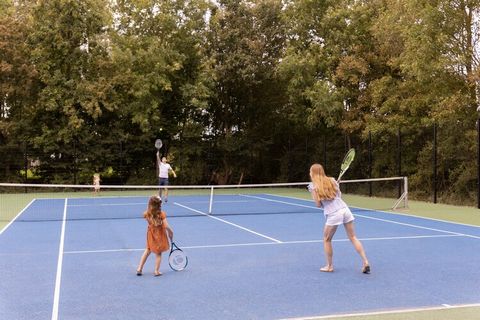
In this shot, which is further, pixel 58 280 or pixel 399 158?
pixel 399 158

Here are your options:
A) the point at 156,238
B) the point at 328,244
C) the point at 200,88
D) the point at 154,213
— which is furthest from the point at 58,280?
the point at 200,88

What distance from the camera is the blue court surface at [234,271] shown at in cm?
587

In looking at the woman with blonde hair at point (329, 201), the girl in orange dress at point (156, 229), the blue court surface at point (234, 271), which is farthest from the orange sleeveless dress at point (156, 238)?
the woman with blonde hair at point (329, 201)

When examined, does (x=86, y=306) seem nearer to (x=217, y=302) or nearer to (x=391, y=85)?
(x=217, y=302)

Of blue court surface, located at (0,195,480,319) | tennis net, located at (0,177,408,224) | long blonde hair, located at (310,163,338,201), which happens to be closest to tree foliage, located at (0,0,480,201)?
tennis net, located at (0,177,408,224)

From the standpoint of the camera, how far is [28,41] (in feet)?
87.4

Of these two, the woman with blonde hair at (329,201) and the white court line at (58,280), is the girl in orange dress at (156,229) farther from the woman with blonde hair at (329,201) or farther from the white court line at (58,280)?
the woman with blonde hair at (329,201)

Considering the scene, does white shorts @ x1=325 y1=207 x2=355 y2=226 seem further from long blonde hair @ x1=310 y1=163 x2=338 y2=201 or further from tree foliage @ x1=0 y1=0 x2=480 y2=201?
tree foliage @ x1=0 y1=0 x2=480 y2=201

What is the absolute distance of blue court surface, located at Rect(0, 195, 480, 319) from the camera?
19.2 ft

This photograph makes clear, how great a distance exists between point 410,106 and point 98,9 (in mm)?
15417

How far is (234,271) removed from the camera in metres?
7.71

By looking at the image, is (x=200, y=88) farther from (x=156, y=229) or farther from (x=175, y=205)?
(x=156, y=229)

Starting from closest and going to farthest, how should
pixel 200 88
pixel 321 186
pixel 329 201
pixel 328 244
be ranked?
pixel 321 186 < pixel 329 201 < pixel 328 244 < pixel 200 88

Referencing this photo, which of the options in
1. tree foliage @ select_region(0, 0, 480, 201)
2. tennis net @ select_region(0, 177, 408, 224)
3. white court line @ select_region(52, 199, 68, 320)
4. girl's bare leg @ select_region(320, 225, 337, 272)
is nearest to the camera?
white court line @ select_region(52, 199, 68, 320)
